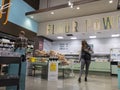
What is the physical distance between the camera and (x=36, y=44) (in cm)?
921

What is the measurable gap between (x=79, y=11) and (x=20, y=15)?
3.40m

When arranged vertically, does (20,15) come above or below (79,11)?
below

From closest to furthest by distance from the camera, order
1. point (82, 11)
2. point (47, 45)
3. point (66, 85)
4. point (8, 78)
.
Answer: point (8, 78), point (66, 85), point (82, 11), point (47, 45)

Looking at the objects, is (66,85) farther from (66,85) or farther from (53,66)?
(53,66)

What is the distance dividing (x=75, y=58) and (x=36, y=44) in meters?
2.90

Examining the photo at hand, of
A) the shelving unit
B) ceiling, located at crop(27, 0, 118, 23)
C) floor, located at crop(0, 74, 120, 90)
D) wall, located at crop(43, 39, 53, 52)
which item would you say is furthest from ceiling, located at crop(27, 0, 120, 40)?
the shelving unit

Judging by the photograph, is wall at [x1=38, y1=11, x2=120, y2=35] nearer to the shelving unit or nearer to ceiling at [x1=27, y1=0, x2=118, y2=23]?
ceiling at [x1=27, y1=0, x2=118, y2=23]

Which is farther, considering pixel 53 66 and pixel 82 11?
pixel 82 11

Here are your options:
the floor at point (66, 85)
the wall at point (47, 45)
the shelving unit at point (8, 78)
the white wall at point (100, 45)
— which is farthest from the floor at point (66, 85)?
the wall at point (47, 45)

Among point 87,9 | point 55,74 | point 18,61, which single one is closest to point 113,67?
point 87,9

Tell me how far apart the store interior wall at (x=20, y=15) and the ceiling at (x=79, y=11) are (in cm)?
37

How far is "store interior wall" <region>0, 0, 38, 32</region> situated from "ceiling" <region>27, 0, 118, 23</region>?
37 cm

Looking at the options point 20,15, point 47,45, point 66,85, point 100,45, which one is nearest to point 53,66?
point 66,85

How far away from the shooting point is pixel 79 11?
302 inches
